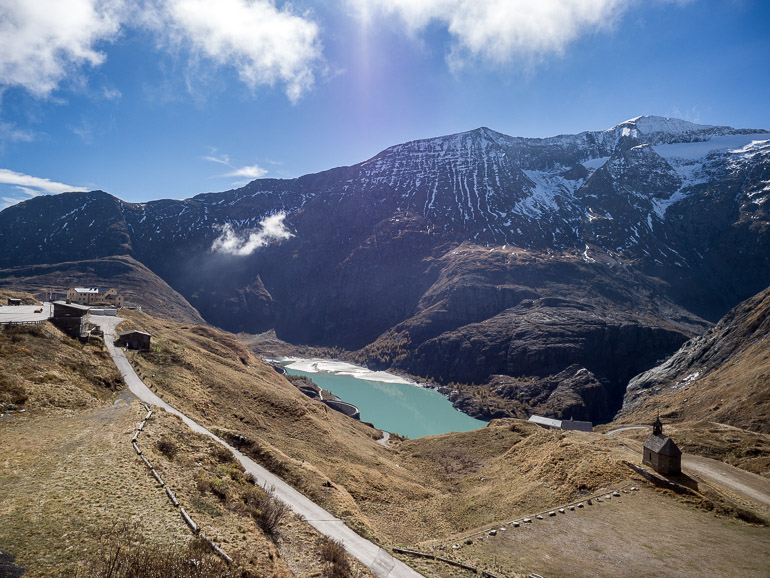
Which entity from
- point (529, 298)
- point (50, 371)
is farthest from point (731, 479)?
point (529, 298)

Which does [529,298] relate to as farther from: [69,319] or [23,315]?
[23,315]

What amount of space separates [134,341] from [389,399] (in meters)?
81.5

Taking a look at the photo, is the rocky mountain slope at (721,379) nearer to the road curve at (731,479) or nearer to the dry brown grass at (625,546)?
the road curve at (731,479)

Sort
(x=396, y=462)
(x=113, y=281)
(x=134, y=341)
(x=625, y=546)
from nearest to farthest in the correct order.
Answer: (x=625, y=546), (x=134, y=341), (x=396, y=462), (x=113, y=281)

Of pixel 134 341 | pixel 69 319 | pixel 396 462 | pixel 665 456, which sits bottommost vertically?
pixel 396 462

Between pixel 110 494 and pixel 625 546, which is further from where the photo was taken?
pixel 625 546

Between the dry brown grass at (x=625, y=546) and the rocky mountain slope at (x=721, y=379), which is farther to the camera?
the rocky mountain slope at (x=721, y=379)

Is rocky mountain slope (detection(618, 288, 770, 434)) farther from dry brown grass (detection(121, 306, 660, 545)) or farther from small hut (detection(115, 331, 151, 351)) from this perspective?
small hut (detection(115, 331, 151, 351))

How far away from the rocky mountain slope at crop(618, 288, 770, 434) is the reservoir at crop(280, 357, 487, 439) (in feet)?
120

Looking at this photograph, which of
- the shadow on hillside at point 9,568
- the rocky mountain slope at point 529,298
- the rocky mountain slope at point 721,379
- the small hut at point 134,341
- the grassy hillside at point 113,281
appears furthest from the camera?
the grassy hillside at point 113,281

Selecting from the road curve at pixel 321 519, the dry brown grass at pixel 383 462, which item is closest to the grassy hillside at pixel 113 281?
the dry brown grass at pixel 383 462

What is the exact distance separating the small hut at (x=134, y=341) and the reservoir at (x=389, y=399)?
57.8 meters

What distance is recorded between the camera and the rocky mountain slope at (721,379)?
4900 cm

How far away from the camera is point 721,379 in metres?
63.1
